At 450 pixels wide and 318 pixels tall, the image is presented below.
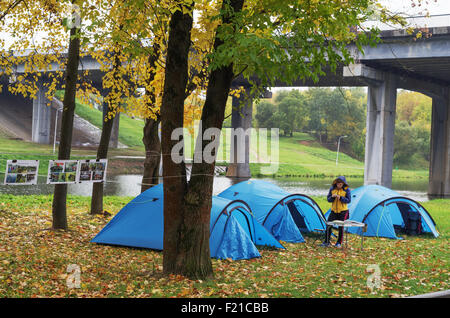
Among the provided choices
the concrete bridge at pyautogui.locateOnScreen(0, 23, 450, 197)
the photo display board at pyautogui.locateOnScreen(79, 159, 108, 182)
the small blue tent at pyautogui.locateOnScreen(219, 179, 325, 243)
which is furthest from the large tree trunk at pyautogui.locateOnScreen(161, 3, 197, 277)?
the concrete bridge at pyautogui.locateOnScreen(0, 23, 450, 197)

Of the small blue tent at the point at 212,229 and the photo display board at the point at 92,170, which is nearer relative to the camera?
the small blue tent at the point at 212,229

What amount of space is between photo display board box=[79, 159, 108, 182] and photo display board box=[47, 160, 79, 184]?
157 millimetres

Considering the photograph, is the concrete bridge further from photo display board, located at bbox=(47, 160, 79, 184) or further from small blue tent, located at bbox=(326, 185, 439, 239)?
photo display board, located at bbox=(47, 160, 79, 184)

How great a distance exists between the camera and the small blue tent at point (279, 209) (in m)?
13.7

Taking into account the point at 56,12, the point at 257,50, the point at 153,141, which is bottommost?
the point at 153,141

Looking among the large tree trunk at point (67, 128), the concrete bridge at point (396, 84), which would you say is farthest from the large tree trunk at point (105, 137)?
the concrete bridge at point (396, 84)

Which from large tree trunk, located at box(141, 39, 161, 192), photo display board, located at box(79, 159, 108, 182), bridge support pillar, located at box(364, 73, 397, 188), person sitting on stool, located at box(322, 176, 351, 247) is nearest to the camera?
photo display board, located at box(79, 159, 108, 182)

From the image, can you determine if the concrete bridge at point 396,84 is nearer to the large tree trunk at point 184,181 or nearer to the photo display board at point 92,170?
the photo display board at point 92,170

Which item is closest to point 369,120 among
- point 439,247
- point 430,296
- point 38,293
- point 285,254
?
point 439,247

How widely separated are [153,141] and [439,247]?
820 centimetres

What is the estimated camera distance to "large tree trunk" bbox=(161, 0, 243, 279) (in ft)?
28.2

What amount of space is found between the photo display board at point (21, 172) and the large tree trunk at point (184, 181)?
3030 mm
